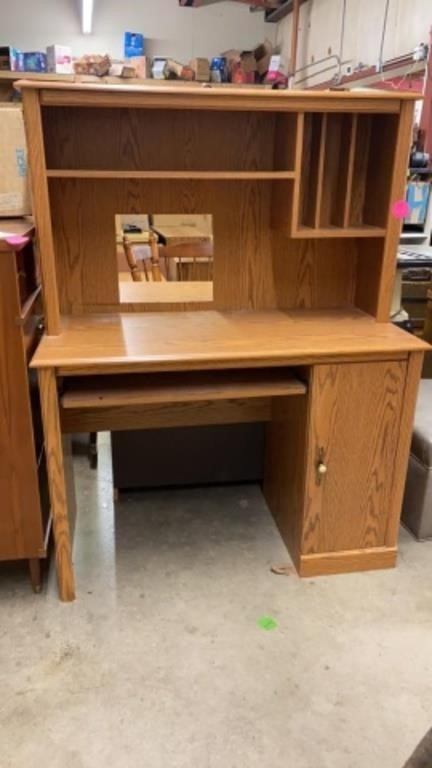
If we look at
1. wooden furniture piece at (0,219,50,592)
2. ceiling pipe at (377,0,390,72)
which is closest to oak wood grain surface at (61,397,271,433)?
wooden furniture piece at (0,219,50,592)

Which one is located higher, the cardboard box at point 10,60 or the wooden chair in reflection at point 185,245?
the cardboard box at point 10,60

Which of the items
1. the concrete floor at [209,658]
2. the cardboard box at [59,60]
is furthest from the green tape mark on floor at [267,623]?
the cardboard box at [59,60]

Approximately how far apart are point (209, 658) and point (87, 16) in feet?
17.0

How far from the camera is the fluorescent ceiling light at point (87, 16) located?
4707 mm

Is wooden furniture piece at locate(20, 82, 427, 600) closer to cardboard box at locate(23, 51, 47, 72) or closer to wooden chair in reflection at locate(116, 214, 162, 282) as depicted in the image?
wooden chair in reflection at locate(116, 214, 162, 282)

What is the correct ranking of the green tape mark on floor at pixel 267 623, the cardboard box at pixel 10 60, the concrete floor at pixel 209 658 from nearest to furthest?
the concrete floor at pixel 209 658, the green tape mark on floor at pixel 267 623, the cardboard box at pixel 10 60

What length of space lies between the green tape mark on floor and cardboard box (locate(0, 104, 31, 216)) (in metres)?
1.57

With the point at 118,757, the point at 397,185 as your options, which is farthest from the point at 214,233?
the point at 118,757

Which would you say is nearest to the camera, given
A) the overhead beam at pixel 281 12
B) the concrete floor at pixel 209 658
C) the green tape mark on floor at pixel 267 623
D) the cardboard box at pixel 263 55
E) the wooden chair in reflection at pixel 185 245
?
the concrete floor at pixel 209 658

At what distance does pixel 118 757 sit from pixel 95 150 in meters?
1.81

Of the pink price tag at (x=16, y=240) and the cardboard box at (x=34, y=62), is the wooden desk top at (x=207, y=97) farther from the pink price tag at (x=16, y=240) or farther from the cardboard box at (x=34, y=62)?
the cardboard box at (x=34, y=62)

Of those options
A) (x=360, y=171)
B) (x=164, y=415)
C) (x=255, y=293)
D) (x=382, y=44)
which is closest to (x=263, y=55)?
(x=382, y=44)

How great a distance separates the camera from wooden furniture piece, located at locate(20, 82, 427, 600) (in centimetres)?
175

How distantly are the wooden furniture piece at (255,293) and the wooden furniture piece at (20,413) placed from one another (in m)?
0.07
